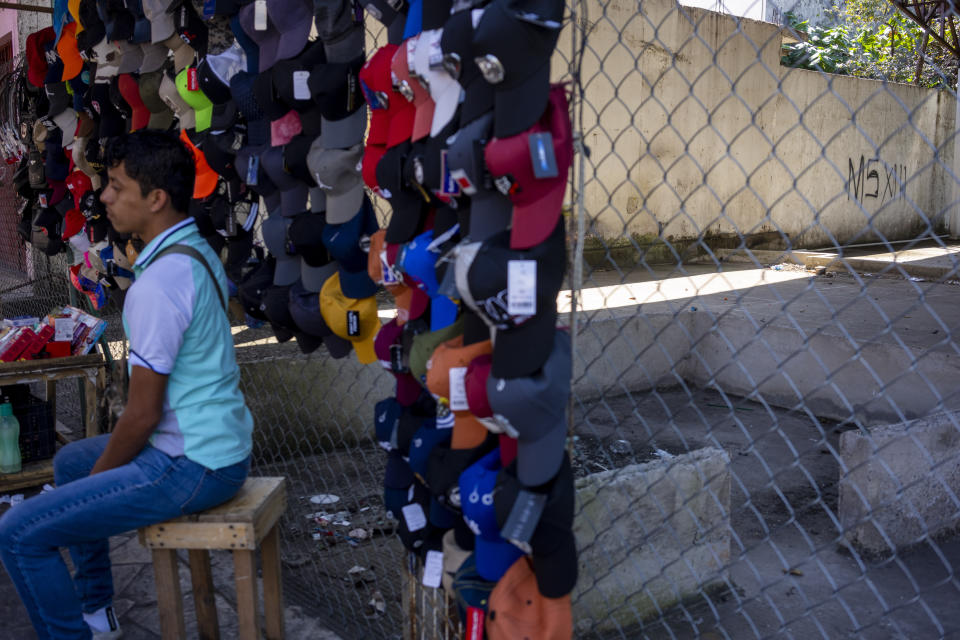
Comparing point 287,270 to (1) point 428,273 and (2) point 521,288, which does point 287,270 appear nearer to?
(1) point 428,273

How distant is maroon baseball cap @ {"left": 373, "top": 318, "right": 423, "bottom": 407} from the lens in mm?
1894

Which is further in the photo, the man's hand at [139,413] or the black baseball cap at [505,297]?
the man's hand at [139,413]

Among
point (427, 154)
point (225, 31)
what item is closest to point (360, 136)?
point (427, 154)

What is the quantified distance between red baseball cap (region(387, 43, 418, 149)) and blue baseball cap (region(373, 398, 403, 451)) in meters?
0.64

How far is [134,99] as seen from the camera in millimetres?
3350

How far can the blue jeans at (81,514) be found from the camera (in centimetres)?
206

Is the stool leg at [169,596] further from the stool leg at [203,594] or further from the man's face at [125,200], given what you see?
the man's face at [125,200]

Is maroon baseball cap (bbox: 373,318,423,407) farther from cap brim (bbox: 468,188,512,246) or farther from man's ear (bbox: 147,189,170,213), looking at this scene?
man's ear (bbox: 147,189,170,213)

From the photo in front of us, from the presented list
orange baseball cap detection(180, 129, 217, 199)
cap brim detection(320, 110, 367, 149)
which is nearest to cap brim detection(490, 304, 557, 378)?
cap brim detection(320, 110, 367, 149)

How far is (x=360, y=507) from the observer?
13.3ft

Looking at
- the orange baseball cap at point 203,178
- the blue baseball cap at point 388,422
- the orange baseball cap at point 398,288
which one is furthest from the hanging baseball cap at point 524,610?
the orange baseball cap at point 203,178

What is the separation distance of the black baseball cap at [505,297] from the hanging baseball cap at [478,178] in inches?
2.0

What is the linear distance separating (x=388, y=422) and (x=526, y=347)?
2.21 ft

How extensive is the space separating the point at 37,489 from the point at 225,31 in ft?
8.45
